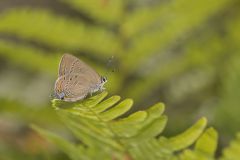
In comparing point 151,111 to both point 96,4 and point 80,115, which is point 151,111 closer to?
point 80,115

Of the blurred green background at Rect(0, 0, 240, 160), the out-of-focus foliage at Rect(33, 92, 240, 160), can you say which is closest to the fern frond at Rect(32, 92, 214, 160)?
the out-of-focus foliage at Rect(33, 92, 240, 160)

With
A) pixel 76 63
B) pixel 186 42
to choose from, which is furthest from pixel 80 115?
pixel 186 42

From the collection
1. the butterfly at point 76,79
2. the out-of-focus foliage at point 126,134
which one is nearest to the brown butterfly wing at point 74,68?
the butterfly at point 76,79

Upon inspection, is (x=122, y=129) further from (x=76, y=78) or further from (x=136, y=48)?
(x=136, y=48)

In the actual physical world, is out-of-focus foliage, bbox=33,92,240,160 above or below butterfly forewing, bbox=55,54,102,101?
below

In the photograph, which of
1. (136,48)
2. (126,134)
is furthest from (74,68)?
(136,48)

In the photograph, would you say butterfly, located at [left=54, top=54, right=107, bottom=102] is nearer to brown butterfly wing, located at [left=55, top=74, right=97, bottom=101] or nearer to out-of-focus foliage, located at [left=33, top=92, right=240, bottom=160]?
brown butterfly wing, located at [left=55, top=74, right=97, bottom=101]
